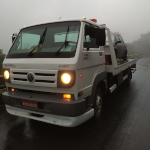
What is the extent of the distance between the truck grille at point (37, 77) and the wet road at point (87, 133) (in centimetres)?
116

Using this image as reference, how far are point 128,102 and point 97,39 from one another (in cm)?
285

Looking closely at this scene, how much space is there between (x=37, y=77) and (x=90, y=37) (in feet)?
4.69

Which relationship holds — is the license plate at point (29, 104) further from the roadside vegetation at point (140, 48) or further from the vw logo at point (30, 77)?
the roadside vegetation at point (140, 48)

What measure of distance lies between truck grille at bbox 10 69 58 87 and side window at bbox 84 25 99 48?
97cm

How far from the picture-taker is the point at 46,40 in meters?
3.34

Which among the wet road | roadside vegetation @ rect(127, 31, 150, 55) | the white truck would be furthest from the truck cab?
roadside vegetation @ rect(127, 31, 150, 55)

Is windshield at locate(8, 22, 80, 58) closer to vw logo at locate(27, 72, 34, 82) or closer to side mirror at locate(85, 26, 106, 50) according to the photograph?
side mirror at locate(85, 26, 106, 50)

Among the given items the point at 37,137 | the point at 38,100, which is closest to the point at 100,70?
the point at 38,100

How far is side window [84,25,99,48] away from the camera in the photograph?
327cm

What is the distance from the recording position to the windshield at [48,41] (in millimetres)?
3051

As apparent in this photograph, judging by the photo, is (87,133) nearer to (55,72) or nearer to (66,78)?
(66,78)

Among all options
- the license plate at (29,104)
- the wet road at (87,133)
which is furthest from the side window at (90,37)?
the wet road at (87,133)

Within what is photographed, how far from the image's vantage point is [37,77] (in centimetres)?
300

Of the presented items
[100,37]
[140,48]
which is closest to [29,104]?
[100,37]
